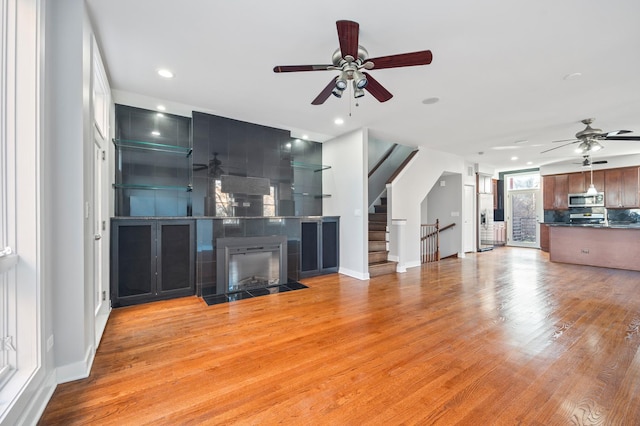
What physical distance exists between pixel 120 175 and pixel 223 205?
4.81 ft

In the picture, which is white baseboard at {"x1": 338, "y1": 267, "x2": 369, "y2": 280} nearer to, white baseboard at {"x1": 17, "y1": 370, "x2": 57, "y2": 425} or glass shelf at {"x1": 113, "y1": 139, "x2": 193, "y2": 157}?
glass shelf at {"x1": 113, "y1": 139, "x2": 193, "y2": 157}

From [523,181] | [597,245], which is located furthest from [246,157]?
[523,181]

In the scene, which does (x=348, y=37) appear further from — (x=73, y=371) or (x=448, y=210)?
(x=448, y=210)

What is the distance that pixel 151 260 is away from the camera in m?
3.71

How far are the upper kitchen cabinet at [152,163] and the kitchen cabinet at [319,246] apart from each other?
2.13 m

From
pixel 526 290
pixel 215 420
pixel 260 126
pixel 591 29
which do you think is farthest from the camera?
pixel 260 126

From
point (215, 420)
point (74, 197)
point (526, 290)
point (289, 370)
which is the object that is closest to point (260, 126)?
point (74, 197)

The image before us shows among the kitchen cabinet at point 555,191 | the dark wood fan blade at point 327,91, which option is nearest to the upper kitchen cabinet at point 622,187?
the kitchen cabinet at point 555,191

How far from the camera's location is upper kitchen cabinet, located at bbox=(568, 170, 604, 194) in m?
7.77

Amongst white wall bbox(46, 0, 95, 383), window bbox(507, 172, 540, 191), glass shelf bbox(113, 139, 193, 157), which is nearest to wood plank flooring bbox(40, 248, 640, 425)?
white wall bbox(46, 0, 95, 383)

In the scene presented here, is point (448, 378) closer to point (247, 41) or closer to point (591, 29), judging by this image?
point (591, 29)

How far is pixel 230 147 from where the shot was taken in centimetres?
444

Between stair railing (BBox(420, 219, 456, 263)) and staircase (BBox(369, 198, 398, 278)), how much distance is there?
1106 millimetres

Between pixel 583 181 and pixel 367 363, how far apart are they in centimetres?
977
